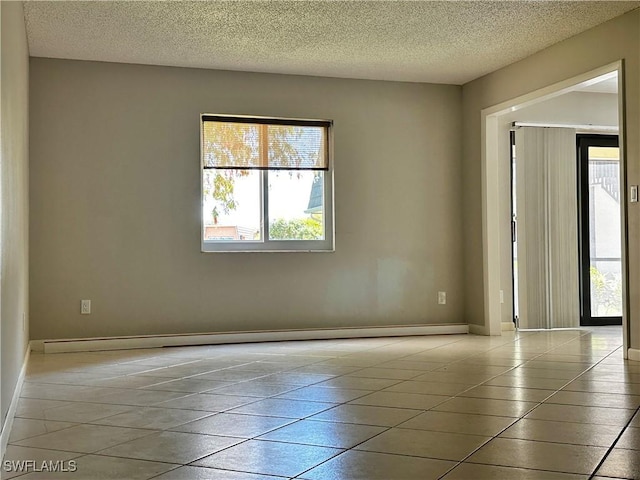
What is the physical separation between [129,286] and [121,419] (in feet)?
9.58

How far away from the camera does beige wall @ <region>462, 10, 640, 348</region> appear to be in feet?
15.8

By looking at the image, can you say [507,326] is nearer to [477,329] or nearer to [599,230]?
[477,329]

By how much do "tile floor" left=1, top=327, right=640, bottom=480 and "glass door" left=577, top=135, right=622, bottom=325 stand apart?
7.68ft

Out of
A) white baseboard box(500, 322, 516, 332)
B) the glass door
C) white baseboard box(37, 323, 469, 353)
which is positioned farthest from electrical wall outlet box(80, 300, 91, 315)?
the glass door

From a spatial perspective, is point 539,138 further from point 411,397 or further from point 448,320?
point 411,397

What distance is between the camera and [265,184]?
653cm

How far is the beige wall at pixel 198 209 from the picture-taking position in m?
5.87

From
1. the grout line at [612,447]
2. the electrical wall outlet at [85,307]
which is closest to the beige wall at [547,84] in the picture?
the grout line at [612,447]

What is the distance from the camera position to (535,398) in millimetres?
3596

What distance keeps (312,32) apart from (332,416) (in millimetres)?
3114

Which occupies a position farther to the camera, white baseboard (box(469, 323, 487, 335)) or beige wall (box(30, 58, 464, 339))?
white baseboard (box(469, 323, 487, 335))

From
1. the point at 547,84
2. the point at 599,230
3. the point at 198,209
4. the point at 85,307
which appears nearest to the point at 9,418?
the point at 85,307
